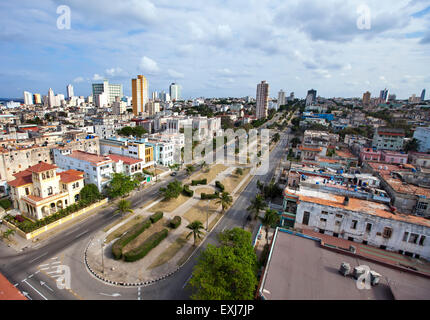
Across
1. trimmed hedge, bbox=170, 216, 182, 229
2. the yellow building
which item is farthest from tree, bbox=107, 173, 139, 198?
trimmed hedge, bbox=170, 216, 182, 229

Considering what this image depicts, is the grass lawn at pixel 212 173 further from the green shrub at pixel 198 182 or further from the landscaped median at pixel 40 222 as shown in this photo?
the landscaped median at pixel 40 222

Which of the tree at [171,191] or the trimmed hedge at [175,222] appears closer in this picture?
the trimmed hedge at [175,222]

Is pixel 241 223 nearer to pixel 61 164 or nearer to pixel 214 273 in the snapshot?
pixel 214 273

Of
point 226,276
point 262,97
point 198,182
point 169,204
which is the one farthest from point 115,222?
point 262,97

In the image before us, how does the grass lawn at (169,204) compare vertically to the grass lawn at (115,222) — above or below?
above

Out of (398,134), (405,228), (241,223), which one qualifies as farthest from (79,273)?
(398,134)

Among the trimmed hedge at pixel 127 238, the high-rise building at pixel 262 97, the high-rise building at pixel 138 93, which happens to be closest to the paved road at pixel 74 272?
the trimmed hedge at pixel 127 238
